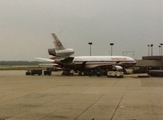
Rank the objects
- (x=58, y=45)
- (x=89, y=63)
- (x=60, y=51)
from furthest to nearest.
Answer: (x=89, y=63) < (x=58, y=45) < (x=60, y=51)

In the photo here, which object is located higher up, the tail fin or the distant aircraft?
the tail fin

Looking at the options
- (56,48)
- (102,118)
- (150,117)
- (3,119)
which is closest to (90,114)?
(102,118)

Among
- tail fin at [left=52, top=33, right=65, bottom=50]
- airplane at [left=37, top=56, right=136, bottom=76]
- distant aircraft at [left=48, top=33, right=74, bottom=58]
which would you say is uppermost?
tail fin at [left=52, top=33, right=65, bottom=50]

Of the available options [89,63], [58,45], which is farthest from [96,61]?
[58,45]

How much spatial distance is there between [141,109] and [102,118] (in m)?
3.81

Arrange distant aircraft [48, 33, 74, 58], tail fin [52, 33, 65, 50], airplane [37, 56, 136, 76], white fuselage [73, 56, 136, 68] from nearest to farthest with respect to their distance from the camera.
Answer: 1. distant aircraft [48, 33, 74, 58]
2. airplane [37, 56, 136, 76]
3. tail fin [52, 33, 65, 50]
4. white fuselage [73, 56, 136, 68]

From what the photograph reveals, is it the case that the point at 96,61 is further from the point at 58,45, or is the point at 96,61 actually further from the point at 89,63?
the point at 58,45

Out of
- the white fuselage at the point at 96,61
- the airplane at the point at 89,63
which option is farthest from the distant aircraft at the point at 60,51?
the white fuselage at the point at 96,61

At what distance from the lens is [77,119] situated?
14.6m

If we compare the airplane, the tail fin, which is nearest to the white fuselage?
the airplane

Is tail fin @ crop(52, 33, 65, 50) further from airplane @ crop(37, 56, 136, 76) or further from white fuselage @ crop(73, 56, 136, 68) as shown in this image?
white fuselage @ crop(73, 56, 136, 68)

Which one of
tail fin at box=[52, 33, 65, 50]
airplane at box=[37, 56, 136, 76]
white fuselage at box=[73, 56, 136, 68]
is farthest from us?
white fuselage at box=[73, 56, 136, 68]

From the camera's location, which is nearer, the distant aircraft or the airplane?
the distant aircraft

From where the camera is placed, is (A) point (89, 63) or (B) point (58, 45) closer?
(B) point (58, 45)
